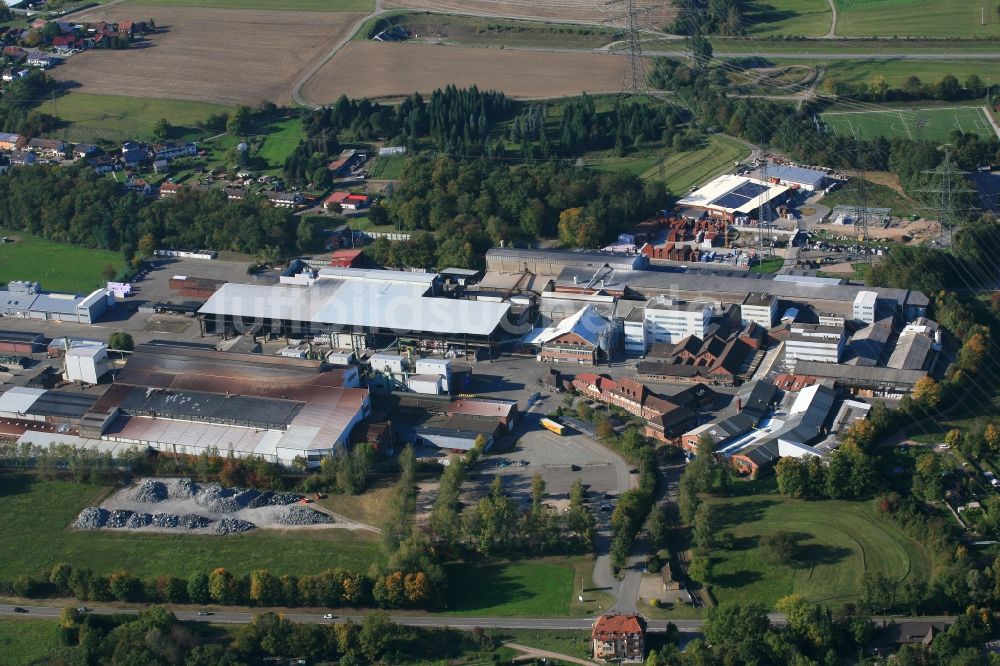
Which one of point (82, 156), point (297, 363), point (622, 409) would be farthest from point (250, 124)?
point (622, 409)

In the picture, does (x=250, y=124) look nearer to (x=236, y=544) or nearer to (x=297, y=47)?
(x=297, y=47)

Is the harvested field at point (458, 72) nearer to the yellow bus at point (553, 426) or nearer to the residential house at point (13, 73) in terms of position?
the residential house at point (13, 73)

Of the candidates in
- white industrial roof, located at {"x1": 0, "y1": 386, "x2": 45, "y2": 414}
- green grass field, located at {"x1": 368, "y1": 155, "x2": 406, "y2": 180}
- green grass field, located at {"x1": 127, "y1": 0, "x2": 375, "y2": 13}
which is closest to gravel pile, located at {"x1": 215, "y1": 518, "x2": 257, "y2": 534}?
white industrial roof, located at {"x1": 0, "y1": 386, "x2": 45, "y2": 414}

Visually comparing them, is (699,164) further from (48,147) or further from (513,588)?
(513,588)

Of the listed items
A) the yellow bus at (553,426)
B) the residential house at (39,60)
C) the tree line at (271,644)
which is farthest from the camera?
the residential house at (39,60)

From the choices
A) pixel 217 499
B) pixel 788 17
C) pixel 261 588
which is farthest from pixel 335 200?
pixel 788 17

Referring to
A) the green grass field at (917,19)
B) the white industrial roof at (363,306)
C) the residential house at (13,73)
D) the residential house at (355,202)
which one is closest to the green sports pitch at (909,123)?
the green grass field at (917,19)

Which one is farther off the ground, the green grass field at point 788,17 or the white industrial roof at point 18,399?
the green grass field at point 788,17
